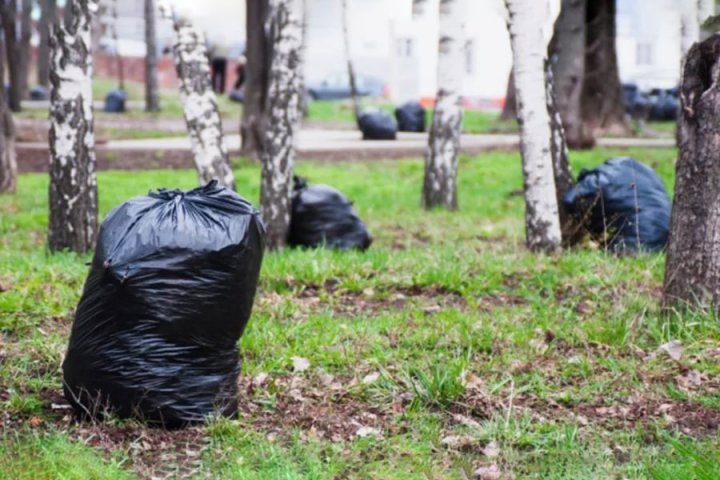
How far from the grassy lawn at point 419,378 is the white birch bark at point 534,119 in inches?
11.7

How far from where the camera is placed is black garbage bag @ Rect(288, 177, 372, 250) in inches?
353

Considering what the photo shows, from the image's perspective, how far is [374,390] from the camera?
16.5ft

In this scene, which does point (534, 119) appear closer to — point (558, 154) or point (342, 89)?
point (558, 154)

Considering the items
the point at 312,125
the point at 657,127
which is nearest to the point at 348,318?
the point at 657,127

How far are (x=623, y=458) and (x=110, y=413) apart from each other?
2094mm

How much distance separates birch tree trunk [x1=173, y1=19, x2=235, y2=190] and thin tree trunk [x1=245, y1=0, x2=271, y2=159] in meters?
7.87

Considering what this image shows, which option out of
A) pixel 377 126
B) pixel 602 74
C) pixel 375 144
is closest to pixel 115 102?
pixel 377 126

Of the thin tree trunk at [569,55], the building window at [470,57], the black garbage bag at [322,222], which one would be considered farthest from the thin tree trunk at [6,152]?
the building window at [470,57]

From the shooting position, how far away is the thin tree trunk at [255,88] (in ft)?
54.2

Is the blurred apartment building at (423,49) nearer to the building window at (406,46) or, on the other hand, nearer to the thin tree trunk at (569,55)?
the building window at (406,46)

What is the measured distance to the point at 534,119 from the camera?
8102mm

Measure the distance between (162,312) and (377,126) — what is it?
1739 centimetres

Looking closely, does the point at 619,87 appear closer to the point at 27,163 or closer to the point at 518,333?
the point at 27,163

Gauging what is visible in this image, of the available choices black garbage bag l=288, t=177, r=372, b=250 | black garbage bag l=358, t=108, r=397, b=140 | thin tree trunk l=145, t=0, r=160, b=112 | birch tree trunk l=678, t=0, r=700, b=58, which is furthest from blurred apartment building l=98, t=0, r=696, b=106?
black garbage bag l=288, t=177, r=372, b=250
